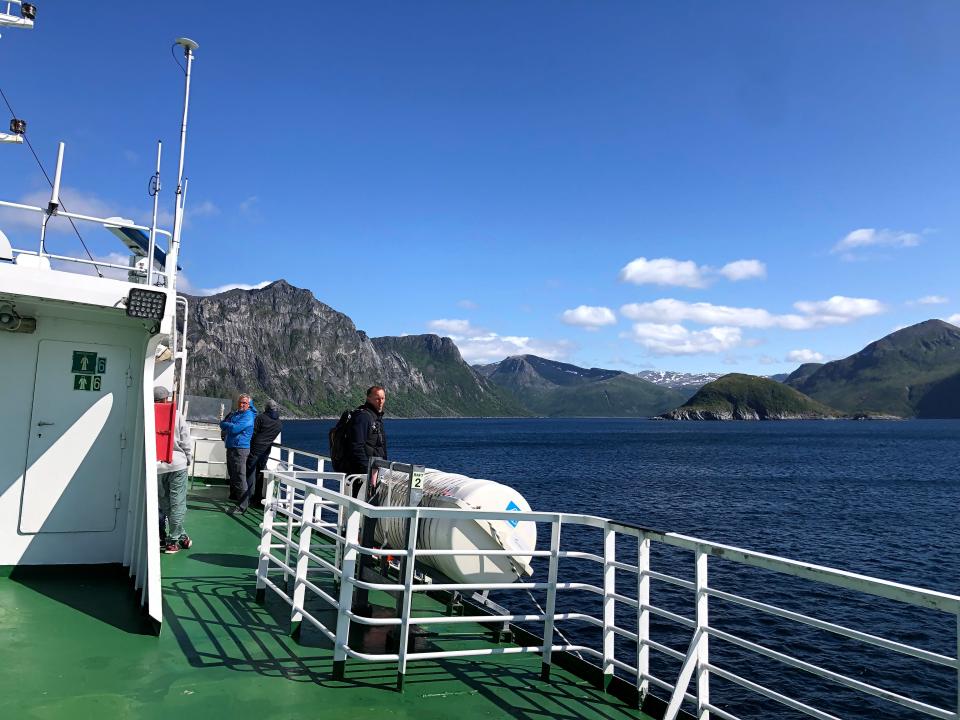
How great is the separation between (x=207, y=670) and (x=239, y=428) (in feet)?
24.9

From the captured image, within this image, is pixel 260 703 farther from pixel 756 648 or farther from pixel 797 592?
pixel 797 592

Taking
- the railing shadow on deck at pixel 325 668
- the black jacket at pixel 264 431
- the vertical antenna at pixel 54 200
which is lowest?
the railing shadow on deck at pixel 325 668

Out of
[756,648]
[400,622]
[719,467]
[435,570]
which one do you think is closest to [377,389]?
[435,570]

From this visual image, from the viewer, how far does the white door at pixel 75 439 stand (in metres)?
6.89

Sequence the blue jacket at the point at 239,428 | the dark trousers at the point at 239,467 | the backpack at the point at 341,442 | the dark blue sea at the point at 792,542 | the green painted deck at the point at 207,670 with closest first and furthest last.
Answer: the green painted deck at the point at 207,670 → the backpack at the point at 341,442 → the blue jacket at the point at 239,428 → the dark trousers at the point at 239,467 → the dark blue sea at the point at 792,542

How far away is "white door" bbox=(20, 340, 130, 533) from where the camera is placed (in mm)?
6887

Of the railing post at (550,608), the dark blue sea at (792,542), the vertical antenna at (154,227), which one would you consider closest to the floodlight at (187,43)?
the vertical antenna at (154,227)

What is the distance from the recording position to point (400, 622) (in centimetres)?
492

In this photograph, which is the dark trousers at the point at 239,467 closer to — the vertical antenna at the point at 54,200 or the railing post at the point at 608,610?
the vertical antenna at the point at 54,200

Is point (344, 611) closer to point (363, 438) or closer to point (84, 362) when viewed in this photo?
point (363, 438)

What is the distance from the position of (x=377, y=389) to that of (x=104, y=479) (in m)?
2.89

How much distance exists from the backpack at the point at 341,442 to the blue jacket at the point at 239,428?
193 inches

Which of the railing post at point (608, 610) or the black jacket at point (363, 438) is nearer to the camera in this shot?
the railing post at point (608, 610)

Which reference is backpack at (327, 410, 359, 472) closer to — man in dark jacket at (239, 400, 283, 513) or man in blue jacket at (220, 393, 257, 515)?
man in dark jacket at (239, 400, 283, 513)
